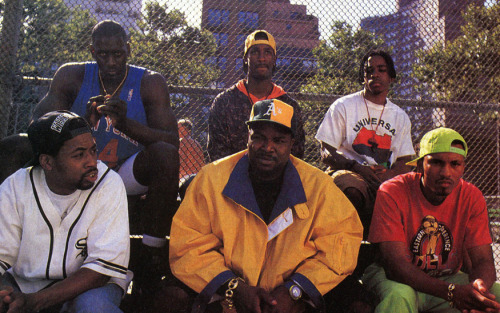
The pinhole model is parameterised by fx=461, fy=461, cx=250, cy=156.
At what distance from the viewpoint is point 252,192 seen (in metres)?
2.66

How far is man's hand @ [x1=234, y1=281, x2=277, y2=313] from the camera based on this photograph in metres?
2.34

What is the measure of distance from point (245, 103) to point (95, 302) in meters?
2.15

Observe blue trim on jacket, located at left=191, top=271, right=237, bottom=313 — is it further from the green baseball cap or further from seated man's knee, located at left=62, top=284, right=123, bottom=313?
the green baseball cap

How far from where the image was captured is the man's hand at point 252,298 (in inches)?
92.0

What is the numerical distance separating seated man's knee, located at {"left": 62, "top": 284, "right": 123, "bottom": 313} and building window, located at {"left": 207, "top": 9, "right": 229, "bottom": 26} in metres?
3.47

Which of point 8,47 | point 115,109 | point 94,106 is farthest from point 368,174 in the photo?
point 8,47

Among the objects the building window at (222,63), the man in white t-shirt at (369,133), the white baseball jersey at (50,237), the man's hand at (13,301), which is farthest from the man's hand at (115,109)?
the building window at (222,63)

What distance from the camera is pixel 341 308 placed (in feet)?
9.02

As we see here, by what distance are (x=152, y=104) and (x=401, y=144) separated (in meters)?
2.11

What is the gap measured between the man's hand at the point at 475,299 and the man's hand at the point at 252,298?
1.06m

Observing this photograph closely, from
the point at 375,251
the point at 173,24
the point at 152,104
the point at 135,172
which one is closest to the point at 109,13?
the point at 173,24

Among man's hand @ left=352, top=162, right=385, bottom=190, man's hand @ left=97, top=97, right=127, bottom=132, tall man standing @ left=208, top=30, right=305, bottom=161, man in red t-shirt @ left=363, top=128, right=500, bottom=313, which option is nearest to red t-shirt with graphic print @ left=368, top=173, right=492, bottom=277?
man in red t-shirt @ left=363, top=128, right=500, bottom=313

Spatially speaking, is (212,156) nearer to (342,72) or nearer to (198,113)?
(198,113)

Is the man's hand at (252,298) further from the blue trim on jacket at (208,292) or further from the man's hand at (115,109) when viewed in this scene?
the man's hand at (115,109)
